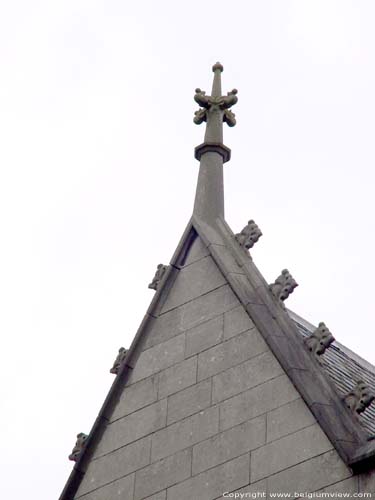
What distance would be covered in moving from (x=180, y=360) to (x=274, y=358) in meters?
1.70

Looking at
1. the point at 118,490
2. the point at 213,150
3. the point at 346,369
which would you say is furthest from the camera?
the point at 213,150

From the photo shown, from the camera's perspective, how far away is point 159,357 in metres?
26.8

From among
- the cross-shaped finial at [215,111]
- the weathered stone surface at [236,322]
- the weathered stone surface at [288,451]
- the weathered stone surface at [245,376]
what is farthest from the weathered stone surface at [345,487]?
the cross-shaped finial at [215,111]

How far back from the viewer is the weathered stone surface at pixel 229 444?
2469 cm

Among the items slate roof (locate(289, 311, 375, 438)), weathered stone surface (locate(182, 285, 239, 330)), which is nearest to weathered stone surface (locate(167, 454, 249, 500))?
slate roof (locate(289, 311, 375, 438))

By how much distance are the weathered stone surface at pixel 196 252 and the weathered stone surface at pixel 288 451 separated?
387 cm

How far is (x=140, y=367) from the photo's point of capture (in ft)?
88.6

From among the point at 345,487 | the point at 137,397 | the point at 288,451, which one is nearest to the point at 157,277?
the point at 137,397

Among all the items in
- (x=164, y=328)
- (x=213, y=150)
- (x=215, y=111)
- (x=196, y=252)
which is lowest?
(x=164, y=328)

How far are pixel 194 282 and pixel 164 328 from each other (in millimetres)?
792

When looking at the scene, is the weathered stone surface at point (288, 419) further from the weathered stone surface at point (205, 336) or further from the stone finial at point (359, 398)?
the weathered stone surface at point (205, 336)

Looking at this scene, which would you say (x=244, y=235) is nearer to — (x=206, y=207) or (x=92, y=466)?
(x=206, y=207)

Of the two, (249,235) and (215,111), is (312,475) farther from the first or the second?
(215,111)

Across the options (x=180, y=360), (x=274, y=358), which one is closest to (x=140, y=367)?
(x=180, y=360)
